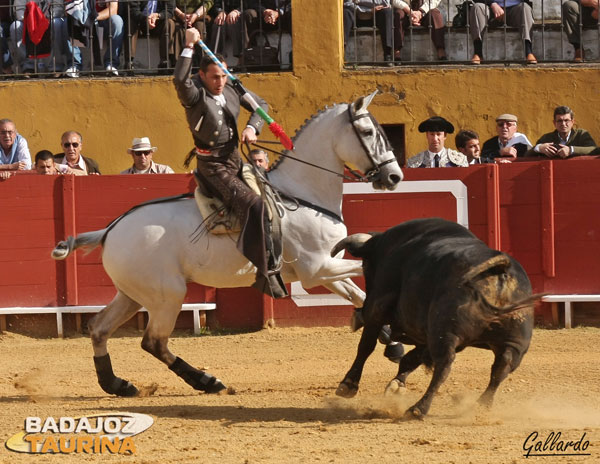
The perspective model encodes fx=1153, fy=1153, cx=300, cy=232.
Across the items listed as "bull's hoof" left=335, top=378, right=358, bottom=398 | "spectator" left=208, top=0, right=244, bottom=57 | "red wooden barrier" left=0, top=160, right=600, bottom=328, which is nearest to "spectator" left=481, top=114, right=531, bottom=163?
"red wooden barrier" left=0, top=160, right=600, bottom=328

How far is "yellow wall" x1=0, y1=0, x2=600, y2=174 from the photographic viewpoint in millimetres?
12992

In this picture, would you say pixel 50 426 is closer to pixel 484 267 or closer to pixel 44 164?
pixel 484 267

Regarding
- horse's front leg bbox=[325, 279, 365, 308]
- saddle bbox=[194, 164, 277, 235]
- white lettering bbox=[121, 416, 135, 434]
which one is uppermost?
saddle bbox=[194, 164, 277, 235]

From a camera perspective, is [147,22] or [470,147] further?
[147,22]

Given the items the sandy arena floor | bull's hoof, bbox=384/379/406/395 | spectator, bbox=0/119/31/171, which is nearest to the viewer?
the sandy arena floor

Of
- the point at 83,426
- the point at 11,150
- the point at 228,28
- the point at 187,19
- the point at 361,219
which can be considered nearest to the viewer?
the point at 83,426

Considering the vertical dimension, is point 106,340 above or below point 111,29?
below

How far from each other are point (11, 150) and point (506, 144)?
4939 mm

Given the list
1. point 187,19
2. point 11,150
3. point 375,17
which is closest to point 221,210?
point 11,150

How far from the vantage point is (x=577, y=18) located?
13062mm

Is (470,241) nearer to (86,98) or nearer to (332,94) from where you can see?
(332,94)

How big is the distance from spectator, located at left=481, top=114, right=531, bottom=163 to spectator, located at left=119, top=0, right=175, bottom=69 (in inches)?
162

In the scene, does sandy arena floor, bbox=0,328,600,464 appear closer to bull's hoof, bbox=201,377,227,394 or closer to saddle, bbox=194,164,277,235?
bull's hoof, bbox=201,377,227,394

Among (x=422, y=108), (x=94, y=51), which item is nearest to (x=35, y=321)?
(x=94, y=51)
